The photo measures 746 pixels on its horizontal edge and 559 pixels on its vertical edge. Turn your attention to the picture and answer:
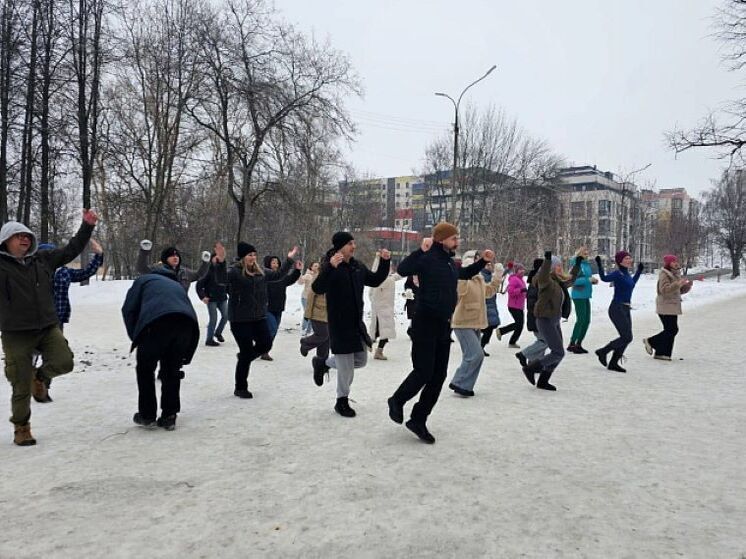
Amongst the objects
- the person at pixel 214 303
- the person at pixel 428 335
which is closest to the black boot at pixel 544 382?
the person at pixel 428 335

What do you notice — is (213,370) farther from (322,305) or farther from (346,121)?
(346,121)

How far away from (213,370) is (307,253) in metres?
27.6

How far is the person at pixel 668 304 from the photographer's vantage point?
1001cm

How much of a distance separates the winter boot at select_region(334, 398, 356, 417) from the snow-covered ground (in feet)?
0.44

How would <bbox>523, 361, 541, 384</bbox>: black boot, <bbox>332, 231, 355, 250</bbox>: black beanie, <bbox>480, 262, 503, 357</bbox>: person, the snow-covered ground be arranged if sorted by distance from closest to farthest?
the snow-covered ground → <bbox>332, 231, 355, 250</bbox>: black beanie → <bbox>523, 361, 541, 384</bbox>: black boot → <bbox>480, 262, 503, 357</bbox>: person

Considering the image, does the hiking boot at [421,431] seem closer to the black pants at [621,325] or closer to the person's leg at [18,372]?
the person's leg at [18,372]

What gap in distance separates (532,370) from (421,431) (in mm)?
3054

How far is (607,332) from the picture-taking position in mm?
14531

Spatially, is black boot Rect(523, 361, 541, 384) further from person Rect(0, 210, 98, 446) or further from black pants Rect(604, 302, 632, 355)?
person Rect(0, 210, 98, 446)

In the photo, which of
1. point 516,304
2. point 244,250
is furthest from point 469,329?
point 516,304

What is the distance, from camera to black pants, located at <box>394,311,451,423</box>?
513 cm

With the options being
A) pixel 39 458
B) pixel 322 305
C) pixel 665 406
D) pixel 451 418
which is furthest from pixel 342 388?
pixel 665 406

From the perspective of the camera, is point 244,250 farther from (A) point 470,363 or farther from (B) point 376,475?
(B) point 376,475

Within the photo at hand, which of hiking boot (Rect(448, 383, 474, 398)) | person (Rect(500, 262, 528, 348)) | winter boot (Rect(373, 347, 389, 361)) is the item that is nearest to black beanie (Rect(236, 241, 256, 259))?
hiking boot (Rect(448, 383, 474, 398))
